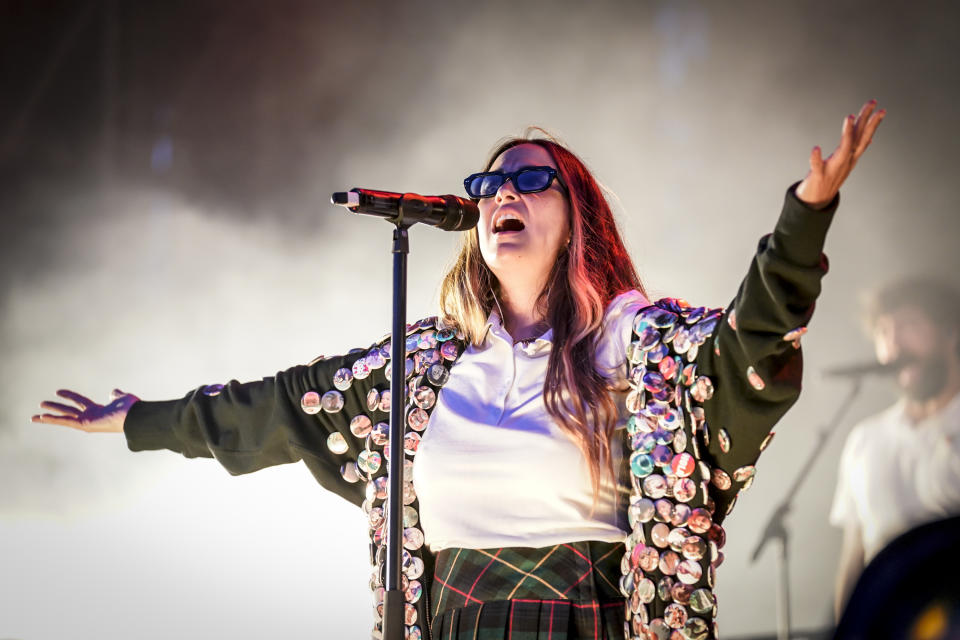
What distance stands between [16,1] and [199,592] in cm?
210

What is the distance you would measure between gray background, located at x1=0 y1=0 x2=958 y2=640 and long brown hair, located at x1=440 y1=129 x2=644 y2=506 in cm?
31

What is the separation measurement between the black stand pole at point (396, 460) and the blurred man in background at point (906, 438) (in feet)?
3.84

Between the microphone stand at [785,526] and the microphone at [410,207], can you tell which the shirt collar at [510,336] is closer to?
the microphone at [410,207]

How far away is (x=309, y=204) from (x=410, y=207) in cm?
143

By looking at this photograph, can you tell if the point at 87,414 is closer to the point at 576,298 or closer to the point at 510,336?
the point at 510,336

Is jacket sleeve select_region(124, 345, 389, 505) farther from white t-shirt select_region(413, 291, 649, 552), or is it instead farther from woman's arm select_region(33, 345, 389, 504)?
white t-shirt select_region(413, 291, 649, 552)

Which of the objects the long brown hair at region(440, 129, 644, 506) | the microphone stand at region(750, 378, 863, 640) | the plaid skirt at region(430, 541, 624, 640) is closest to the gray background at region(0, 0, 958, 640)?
the microphone stand at region(750, 378, 863, 640)

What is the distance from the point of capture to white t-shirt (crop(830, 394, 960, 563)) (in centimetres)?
201

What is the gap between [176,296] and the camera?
299 cm

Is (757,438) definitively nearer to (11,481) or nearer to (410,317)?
(410,317)

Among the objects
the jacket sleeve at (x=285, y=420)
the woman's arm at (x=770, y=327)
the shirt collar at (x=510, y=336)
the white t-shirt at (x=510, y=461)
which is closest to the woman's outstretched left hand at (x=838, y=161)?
the woman's arm at (x=770, y=327)

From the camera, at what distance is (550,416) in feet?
5.74

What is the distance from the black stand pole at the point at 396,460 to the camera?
1.39 m

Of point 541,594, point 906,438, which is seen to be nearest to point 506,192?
point 541,594
